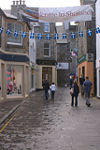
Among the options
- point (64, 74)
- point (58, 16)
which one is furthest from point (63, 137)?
point (64, 74)

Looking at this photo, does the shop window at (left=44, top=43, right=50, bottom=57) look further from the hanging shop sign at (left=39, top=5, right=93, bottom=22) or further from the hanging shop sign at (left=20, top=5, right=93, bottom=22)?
the hanging shop sign at (left=39, top=5, right=93, bottom=22)

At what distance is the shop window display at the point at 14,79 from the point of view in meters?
22.0

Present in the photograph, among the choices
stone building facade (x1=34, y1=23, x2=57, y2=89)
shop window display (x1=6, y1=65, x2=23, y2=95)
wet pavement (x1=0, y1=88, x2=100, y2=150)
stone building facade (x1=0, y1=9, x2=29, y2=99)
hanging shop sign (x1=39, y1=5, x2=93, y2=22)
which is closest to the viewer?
wet pavement (x1=0, y1=88, x2=100, y2=150)

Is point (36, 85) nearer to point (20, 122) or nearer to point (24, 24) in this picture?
point (24, 24)

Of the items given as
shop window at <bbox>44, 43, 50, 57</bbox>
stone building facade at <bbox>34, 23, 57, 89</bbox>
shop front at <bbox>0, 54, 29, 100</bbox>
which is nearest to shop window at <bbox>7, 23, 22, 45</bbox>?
shop front at <bbox>0, 54, 29, 100</bbox>

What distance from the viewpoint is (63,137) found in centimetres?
802

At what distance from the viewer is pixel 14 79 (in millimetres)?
22453

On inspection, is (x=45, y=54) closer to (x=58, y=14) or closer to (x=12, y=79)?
(x=12, y=79)

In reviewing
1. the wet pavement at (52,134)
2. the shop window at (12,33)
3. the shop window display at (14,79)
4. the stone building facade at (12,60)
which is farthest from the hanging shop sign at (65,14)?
the shop window display at (14,79)

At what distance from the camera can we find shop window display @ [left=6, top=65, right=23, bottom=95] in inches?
867

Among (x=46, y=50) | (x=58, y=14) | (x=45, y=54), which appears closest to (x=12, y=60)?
(x=58, y=14)

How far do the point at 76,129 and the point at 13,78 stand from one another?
45.3ft

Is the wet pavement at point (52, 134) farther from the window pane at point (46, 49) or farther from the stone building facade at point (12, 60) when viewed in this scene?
the window pane at point (46, 49)

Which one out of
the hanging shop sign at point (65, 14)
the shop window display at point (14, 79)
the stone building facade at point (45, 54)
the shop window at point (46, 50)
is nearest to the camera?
the hanging shop sign at point (65, 14)
